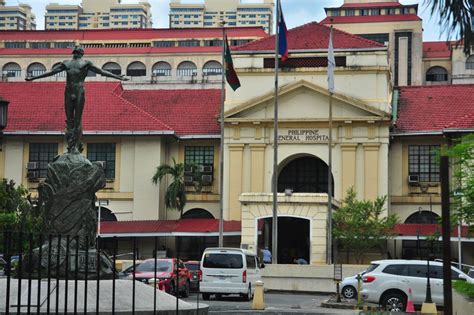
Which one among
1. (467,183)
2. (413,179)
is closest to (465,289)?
(467,183)

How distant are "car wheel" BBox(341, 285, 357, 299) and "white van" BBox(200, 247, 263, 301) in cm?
366

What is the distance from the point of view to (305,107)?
186ft

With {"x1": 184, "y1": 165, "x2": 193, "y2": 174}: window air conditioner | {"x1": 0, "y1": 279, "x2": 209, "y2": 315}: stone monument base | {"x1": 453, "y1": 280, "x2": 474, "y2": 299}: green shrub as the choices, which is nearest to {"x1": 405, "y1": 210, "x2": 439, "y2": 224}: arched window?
{"x1": 184, "y1": 165, "x2": 193, "y2": 174}: window air conditioner

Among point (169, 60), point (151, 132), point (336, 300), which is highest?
point (169, 60)

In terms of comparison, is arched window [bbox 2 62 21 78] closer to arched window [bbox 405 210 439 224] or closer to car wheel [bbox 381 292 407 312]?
arched window [bbox 405 210 439 224]

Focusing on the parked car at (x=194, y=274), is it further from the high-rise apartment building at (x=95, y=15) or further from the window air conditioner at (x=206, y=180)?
the high-rise apartment building at (x=95, y=15)

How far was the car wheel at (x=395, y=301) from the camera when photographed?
2917 cm

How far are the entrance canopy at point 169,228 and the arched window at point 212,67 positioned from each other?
5116 cm

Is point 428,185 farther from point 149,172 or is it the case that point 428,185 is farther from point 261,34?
point 261,34

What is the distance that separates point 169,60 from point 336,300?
3115 inches

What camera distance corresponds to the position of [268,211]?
51938mm

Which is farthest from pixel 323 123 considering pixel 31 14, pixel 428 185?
pixel 31 14

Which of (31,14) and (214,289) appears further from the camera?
(31,14)

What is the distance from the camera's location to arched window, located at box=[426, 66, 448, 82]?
11119 cm
